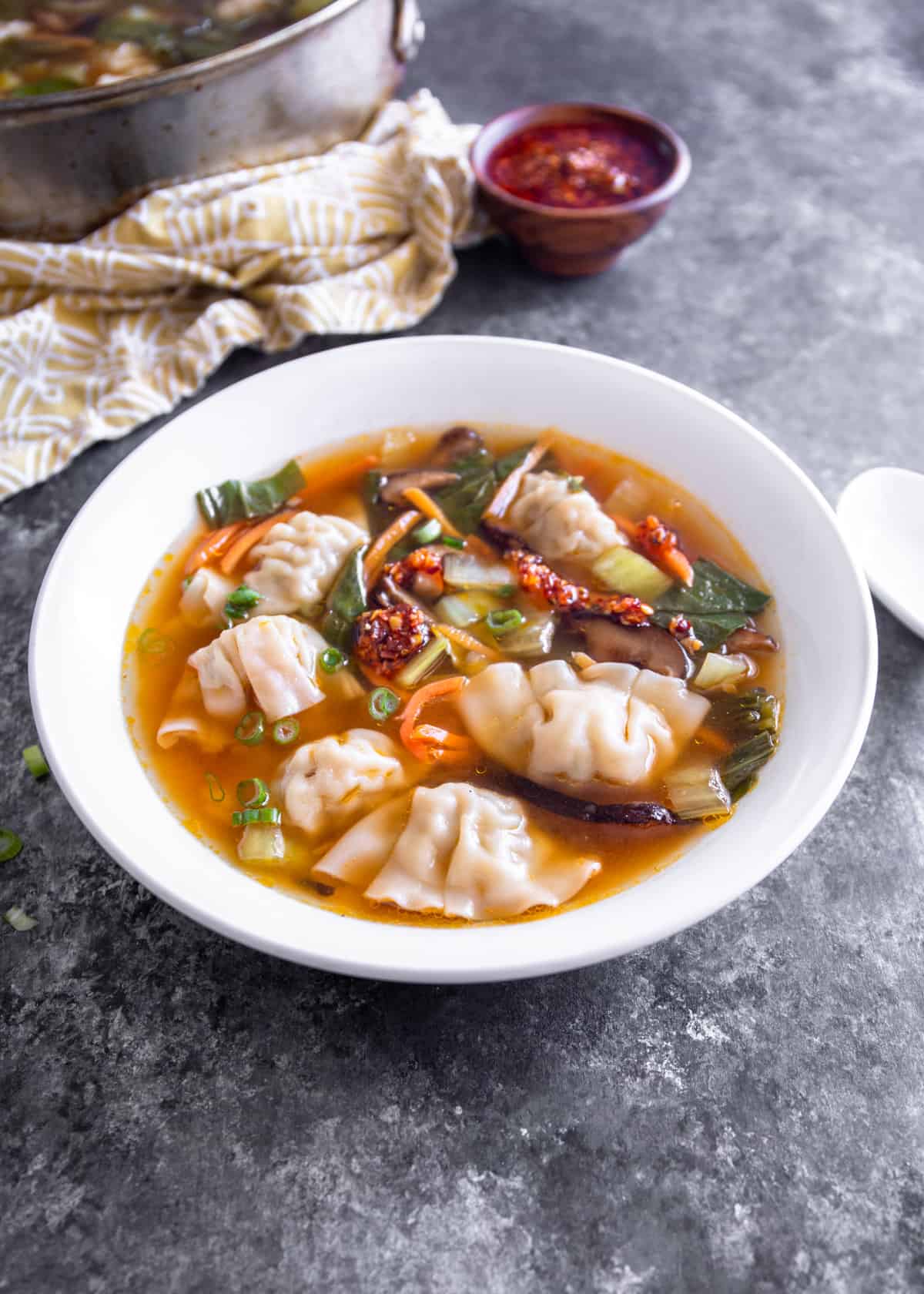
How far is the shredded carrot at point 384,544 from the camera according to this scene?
3.20 meters

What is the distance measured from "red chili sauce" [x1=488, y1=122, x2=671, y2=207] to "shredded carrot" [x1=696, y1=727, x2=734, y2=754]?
240 cm

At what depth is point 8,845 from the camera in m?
2.80

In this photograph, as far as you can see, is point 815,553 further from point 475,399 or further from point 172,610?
point 172,610

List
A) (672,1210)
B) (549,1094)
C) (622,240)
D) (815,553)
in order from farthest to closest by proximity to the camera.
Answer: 1. (622,240)
2. (815,553)
3. (549,1094)
4. (672,1210)

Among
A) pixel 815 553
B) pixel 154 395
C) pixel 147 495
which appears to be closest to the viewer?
pixel 815 553

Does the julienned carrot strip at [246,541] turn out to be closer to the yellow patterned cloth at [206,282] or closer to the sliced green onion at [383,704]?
the sliced green onion at [383,704]

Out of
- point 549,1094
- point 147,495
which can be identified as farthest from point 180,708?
point 549,1094

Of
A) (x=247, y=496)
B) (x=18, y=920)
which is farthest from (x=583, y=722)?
(x=18, y=920)

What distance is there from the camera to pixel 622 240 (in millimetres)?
4164

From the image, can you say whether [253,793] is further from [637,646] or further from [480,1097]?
[637,646]

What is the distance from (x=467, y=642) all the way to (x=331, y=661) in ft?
1.25

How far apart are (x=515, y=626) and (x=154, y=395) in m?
1.75

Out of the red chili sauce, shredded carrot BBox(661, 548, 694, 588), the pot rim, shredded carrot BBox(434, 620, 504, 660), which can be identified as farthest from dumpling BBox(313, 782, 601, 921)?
the red chili sauce

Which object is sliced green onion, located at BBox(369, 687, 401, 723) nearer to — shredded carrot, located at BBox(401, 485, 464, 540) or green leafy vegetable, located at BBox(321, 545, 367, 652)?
green leafy vegetable, located at BBox(321, 545, 367, 652)
